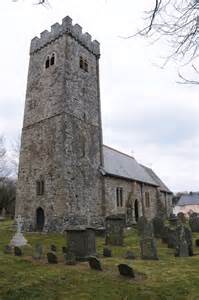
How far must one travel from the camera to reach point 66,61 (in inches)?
824

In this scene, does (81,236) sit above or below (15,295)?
above

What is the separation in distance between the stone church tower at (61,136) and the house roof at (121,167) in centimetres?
174

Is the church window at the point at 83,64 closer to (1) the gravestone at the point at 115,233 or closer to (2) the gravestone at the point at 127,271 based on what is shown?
(1) the gravestone at the point at 115,233

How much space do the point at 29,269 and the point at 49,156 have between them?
1210cm

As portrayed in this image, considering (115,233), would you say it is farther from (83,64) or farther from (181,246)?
(83,64)

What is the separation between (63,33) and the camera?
21641 millimetres

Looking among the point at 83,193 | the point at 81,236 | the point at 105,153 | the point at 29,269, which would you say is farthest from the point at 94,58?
the point at 29,269

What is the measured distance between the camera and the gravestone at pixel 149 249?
353 inches

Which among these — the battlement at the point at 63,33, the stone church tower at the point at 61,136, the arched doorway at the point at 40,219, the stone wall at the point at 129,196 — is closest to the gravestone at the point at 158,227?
the stone church tower at the point at 61,136

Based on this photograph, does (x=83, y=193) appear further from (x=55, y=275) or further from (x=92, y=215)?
(x=55, y=275)

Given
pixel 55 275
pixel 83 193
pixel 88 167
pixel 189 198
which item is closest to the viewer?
pixel 55 275

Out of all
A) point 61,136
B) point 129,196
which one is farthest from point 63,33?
point 129,196

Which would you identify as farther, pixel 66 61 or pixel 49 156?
pixel 66 61

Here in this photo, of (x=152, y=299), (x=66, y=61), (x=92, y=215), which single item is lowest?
(x=152, y=299)
